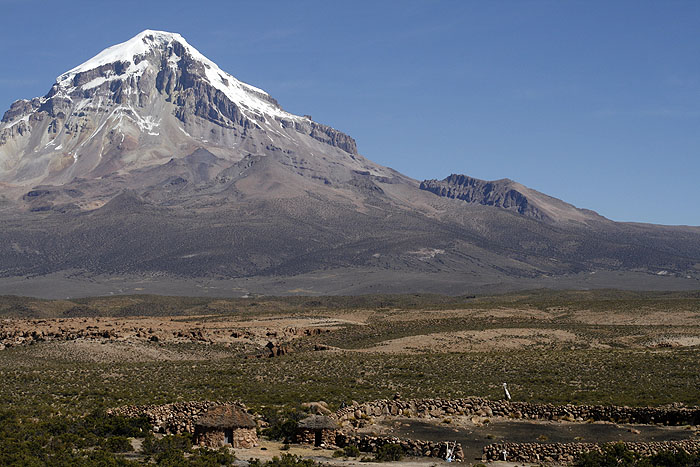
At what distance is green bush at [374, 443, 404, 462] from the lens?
79.6ft

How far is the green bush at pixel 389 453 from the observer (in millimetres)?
24266

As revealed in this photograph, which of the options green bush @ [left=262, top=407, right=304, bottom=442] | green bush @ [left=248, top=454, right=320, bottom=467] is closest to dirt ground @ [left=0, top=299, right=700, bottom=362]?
green bush @ [left=262, top=407, right=304, bottom=442]

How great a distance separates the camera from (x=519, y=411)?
3097 centimetres

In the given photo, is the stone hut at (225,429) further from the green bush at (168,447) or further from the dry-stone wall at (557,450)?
the dry-stone wall at (557,450)

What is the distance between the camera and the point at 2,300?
124m

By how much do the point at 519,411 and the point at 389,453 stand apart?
807 centimetres

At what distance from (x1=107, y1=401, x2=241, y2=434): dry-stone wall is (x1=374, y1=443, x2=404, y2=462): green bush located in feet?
20.8

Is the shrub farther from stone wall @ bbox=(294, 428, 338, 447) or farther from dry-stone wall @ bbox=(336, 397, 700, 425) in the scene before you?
dry-stone wall @ bbox=(336, 397, 700, 425)

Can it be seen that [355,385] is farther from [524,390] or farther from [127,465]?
[127,465]

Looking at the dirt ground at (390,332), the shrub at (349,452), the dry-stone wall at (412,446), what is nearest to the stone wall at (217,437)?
the shrub at (349,452)

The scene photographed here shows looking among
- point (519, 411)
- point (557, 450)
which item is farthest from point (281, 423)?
point (557, 450)

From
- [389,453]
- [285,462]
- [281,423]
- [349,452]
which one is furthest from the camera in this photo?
[281,423]

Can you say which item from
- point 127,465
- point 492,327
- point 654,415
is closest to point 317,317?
point 492,327

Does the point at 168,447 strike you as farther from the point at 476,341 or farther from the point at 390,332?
the point at 390,332
